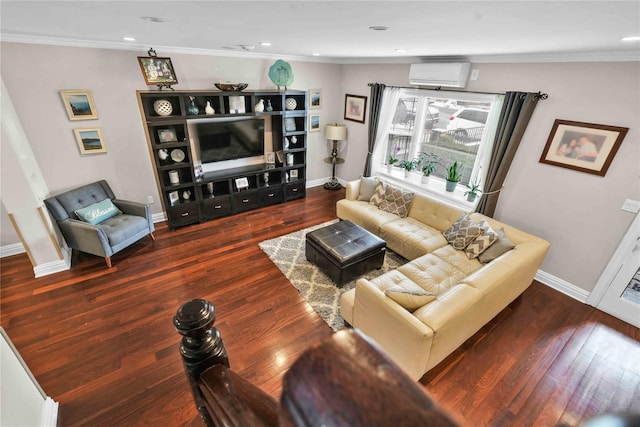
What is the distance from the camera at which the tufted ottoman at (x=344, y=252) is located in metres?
3.17

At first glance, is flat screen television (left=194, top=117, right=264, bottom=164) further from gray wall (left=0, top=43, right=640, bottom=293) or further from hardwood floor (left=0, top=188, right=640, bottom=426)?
hardwood floor (left=0, top=188, right=640, bottom=426)

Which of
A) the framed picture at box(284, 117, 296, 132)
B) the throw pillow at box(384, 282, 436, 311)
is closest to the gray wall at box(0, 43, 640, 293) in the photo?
the framed picture at box(284, 117, 296, 132)

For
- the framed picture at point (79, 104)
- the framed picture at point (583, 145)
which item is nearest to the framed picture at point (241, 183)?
the framed picture at point (79, 104)

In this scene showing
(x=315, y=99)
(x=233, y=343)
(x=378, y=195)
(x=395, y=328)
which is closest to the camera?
(x=395, y=328)

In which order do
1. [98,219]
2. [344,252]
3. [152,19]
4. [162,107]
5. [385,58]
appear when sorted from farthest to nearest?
[385,58], [162,107], [98,219], [344,252], [152,19]

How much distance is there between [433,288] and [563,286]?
1.78 meters

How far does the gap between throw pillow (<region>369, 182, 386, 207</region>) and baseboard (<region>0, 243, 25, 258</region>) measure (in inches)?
184

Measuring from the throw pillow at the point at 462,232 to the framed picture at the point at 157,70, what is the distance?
3.90 m

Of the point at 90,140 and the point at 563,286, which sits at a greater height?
the point at 90,140

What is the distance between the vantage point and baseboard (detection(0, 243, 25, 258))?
367cm

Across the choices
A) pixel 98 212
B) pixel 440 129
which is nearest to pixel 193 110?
pixel 98 212

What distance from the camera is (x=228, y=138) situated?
179 inches

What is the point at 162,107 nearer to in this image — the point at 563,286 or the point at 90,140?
the point at 90,140

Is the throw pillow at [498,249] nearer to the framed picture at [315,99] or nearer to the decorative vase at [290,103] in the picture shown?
the decorative vase at [290,103]
